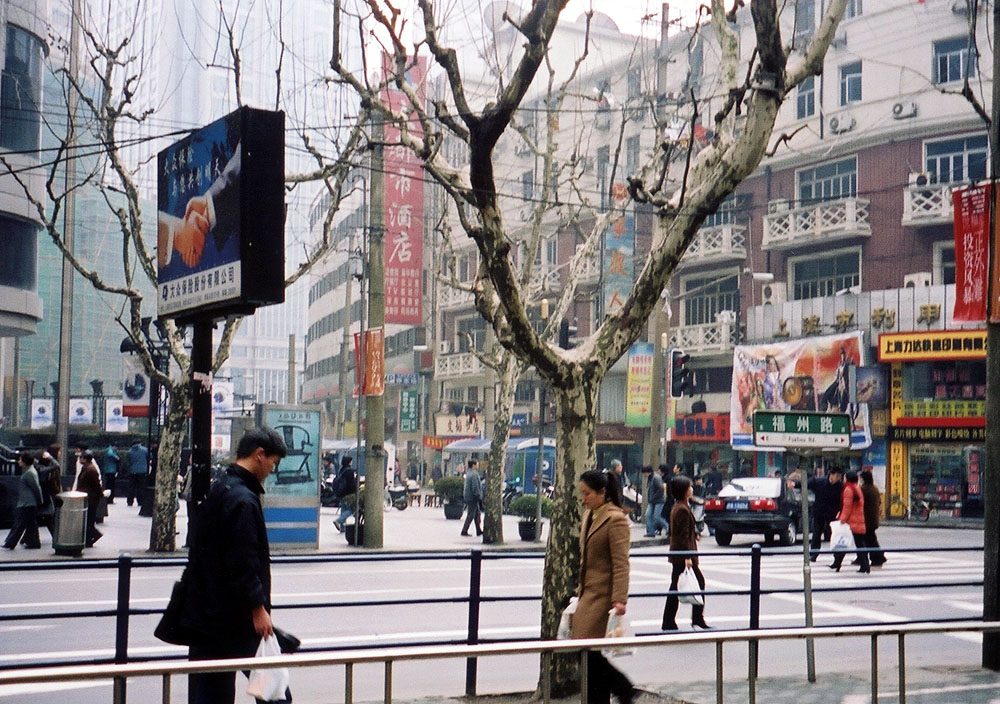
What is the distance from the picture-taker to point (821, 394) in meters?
36.5

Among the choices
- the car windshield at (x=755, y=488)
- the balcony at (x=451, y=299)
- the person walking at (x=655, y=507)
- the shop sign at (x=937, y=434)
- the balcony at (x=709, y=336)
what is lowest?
the person walking at (x=655, y=507)

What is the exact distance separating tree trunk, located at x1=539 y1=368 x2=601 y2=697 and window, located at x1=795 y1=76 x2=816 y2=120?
1250 inches

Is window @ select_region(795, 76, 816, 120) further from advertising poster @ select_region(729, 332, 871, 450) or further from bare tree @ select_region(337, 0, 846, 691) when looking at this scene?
bare tree @ select_region(337, 0, 846, 691)

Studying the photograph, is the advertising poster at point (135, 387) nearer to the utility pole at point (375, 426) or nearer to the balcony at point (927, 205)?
the utility pole at point (375, 426)

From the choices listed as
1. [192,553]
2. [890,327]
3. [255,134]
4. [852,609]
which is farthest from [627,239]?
[192,553]

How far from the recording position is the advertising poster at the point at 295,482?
2109cm

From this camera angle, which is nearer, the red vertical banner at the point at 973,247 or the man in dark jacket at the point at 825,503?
the red vertical banner at the point at 973,247

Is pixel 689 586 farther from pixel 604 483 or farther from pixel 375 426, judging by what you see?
pixel 375 426

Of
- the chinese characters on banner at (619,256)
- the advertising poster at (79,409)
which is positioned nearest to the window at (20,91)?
the chinese characters on banner at (619,256)

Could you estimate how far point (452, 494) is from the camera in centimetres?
3603

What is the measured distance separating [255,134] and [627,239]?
32.3 metres

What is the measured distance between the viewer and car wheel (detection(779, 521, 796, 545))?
24.8 meters

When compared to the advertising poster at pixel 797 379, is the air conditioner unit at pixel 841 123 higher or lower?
higher

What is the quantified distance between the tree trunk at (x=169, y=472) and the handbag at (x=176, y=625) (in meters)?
15.0
